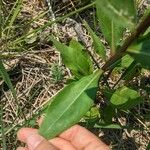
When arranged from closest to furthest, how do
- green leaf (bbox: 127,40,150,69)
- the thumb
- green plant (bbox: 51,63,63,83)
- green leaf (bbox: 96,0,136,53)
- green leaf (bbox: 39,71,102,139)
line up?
1. green leaf (bbox: 96,0,136,53)
2. green leaf (bbox: 127,40,150,69)
3. green leaf (bbox: 39,71,102,139)
4. the thumb
5. green plant (bbox: 51,63,63,83)

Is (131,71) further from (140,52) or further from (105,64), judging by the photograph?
(140,52)

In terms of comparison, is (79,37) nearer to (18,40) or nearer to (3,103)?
(18,40)

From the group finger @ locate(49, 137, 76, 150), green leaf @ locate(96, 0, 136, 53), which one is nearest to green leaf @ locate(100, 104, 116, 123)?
finger @ locate(49, 137, 76, 150)

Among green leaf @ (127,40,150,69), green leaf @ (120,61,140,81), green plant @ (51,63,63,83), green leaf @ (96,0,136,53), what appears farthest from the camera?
green plant @ (51,63,63,83)

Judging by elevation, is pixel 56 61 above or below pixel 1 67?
below

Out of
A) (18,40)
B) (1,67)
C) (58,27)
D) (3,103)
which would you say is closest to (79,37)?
(58,27)

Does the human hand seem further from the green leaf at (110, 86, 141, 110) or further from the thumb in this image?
the green leaf at (110, 86, 141, 110)

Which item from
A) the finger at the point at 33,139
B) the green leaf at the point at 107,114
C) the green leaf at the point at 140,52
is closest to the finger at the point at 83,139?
the green leaf at the point at 107,114
